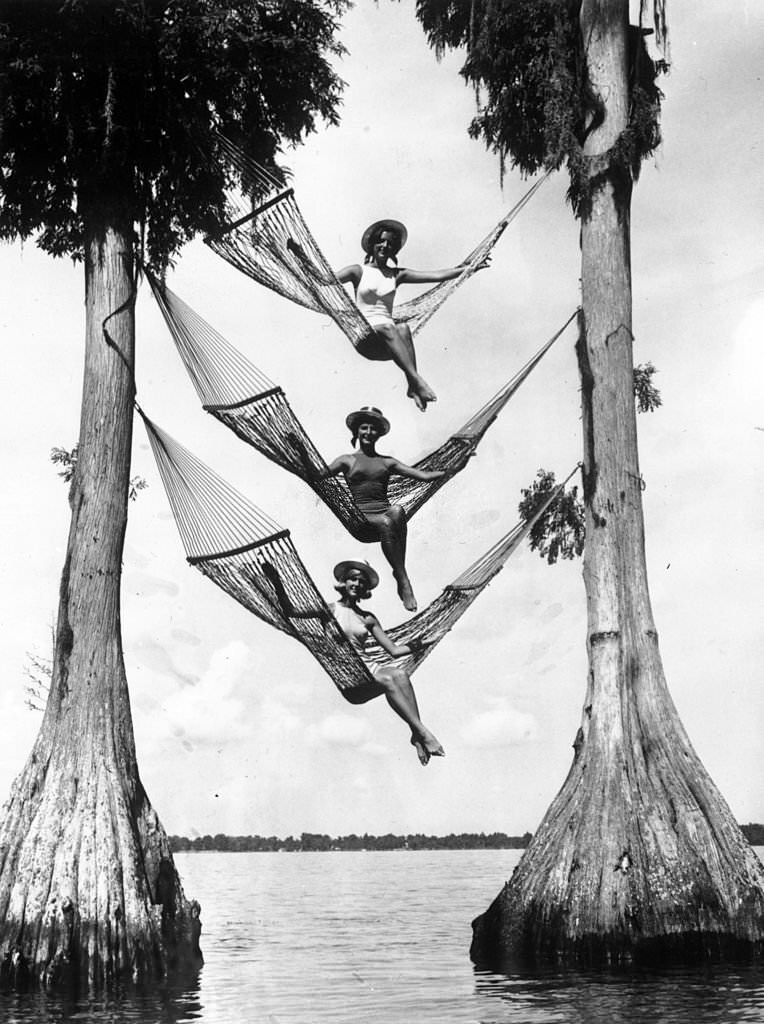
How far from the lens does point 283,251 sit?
11.0 metres

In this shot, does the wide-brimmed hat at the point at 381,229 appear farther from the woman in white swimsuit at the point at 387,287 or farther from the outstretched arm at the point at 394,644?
the outstretched arm at the point at 394,644

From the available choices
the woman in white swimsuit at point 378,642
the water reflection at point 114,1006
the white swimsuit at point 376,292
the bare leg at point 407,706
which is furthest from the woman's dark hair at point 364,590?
the water reflection at point 114,1006

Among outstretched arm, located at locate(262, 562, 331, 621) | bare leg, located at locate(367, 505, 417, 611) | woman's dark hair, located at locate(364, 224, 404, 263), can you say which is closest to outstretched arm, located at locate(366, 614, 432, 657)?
bare leg, located at locate(367, 505, 417, 611)

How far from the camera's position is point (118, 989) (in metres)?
9.37

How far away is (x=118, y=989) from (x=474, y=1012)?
235 cm

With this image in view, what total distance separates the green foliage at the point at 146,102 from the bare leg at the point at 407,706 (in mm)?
3733

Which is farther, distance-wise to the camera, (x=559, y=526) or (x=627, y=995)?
(x=559, y=526)

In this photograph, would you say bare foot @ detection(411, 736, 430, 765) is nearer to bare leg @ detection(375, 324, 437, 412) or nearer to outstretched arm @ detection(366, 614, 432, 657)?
outstretched arm @ detection(366, 614, 432, 657)

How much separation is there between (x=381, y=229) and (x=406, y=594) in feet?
9.72


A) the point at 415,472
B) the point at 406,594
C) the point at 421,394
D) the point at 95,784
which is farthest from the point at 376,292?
the point at 95,784

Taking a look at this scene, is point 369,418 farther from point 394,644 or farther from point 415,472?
point 394,644

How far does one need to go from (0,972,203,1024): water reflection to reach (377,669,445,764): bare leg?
7.91 ft

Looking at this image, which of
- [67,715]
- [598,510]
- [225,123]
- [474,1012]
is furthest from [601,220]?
[474,1012]

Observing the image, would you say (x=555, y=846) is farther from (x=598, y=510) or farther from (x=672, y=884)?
(x=598, y=510)
